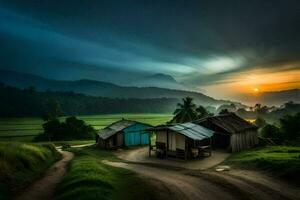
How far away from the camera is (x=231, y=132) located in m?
46.8

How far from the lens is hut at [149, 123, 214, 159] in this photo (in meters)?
40.8

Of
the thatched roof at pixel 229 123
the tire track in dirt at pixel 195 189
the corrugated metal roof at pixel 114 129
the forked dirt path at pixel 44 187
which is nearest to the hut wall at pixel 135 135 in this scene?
the corrugated metal roof at pixel 114 129

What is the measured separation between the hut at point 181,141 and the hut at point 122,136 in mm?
16650

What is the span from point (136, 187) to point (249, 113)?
17358 cm

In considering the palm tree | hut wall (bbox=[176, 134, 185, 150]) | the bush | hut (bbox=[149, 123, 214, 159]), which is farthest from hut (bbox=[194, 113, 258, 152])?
the bush

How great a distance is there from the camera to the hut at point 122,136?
6003 centimetres

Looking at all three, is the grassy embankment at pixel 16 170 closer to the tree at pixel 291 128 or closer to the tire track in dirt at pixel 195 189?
the tire track in dirt at pixel 195 189

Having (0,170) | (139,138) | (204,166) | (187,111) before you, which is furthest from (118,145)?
(0,170)

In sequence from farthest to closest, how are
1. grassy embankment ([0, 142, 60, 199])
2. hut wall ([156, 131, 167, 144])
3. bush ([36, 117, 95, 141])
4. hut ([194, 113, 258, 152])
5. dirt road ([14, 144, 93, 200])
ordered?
bush ([36, 117, 95, 141]) → hut ([194, 113, 258, 152]) → hut wall ([156, 131, 167, 144]) → grassy embankment ([0, 142, 60, 199]) → dirt road ([14, 144, 93, 200])

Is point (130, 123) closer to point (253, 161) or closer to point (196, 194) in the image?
point (253, 161)

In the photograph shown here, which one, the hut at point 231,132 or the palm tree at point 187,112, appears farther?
the palm tree at point 187,112

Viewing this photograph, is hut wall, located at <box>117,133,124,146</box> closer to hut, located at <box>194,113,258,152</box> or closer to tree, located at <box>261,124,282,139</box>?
hut, located at <box>194,113,258,152</box>

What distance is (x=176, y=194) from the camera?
19734mm

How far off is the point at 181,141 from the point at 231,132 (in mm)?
10213
